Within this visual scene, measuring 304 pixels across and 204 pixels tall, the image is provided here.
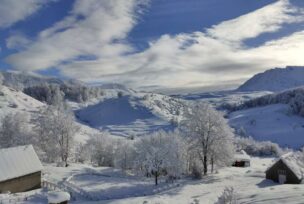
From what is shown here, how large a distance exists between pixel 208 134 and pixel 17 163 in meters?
33.1

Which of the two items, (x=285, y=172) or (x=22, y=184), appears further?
(x=285, y=172)

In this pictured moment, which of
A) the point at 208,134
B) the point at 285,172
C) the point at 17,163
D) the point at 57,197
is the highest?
the point at 208,134

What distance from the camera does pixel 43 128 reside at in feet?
298

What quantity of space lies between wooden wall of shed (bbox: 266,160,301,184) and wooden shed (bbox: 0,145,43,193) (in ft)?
120

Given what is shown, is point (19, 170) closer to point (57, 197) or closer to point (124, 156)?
point (57, 197)

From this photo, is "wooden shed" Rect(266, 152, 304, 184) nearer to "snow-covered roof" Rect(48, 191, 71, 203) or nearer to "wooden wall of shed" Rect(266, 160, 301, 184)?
"wooden wall of shed" Rect(266, 160, 301, 184)

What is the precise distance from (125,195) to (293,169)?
26.5 m

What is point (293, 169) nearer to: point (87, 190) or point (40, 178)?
point (87, 190)

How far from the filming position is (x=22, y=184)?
194 ft

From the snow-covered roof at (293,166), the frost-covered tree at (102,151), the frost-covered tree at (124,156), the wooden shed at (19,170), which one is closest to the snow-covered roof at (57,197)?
the wooden shed at (19,170)

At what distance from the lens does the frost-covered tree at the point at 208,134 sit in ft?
238

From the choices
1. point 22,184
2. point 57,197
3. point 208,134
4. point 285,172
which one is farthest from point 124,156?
point 57,197

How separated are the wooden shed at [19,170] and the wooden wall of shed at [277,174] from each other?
36.6 m

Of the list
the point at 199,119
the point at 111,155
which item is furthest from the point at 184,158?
the point at 111,155
